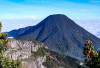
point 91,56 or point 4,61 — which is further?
point 4,61

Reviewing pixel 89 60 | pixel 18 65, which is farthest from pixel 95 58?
pixel 18 65

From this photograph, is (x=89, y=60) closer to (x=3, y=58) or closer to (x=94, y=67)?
(x=94, y=67)

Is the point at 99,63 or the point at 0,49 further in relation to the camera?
the point at 0,49

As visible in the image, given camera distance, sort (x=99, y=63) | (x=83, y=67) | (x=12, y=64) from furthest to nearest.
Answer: (x=83, y=67) < (x=12, y=64) < (x=99, y=63)

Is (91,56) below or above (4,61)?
above

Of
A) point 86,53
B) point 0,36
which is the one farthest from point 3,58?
point 86,53

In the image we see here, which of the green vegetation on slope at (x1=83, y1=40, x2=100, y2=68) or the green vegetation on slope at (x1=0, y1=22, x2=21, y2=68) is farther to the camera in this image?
the green vegetation on slope at (x1=0, y1=22, x2=21, y2=68)

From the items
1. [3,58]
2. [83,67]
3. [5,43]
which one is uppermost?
[5,43]

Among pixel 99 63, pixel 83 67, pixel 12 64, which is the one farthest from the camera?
pixel 83 67

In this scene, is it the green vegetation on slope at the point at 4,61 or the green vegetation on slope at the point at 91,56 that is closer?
the green vegetation on slope at the point at 91,56

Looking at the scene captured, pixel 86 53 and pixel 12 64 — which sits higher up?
pixel 86 53
